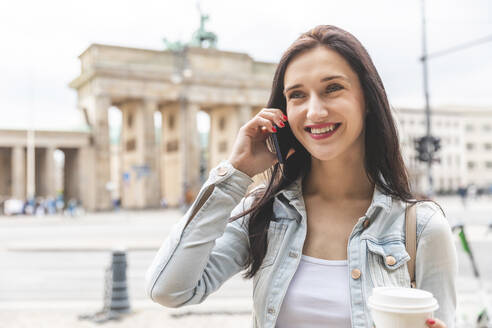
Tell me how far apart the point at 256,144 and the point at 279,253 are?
18.3 inches

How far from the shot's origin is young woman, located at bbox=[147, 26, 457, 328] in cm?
188

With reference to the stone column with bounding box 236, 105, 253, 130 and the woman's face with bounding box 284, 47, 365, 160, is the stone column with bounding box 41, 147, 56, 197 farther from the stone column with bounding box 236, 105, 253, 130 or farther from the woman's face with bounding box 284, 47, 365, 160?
the woman's face with bounding box 284, 47, 365, 160

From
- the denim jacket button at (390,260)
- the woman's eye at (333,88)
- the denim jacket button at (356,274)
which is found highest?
the woman's eye at (333,88)

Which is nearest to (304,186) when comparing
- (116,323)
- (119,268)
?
(116,323)

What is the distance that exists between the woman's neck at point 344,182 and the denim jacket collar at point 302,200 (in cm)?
9

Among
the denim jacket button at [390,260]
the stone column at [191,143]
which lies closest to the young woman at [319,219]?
the denim jacket button at [390,260]

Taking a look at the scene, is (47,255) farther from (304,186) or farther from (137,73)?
(137,73)

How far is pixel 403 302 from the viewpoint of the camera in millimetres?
1374

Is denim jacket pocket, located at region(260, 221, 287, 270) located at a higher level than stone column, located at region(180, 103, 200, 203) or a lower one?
lower

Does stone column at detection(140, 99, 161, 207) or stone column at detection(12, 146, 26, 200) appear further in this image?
stone column at detection(140, 99, 161, 207)

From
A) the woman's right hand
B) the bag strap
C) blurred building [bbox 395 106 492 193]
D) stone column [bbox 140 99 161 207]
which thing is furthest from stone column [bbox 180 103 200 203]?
the bag strap

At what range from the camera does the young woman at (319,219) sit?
188 cm

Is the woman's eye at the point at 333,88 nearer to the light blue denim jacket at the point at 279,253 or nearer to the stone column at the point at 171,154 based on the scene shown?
the light blue denim jacket at the point at 279,253

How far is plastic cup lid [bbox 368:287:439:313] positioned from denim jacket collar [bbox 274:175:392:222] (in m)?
0.59
